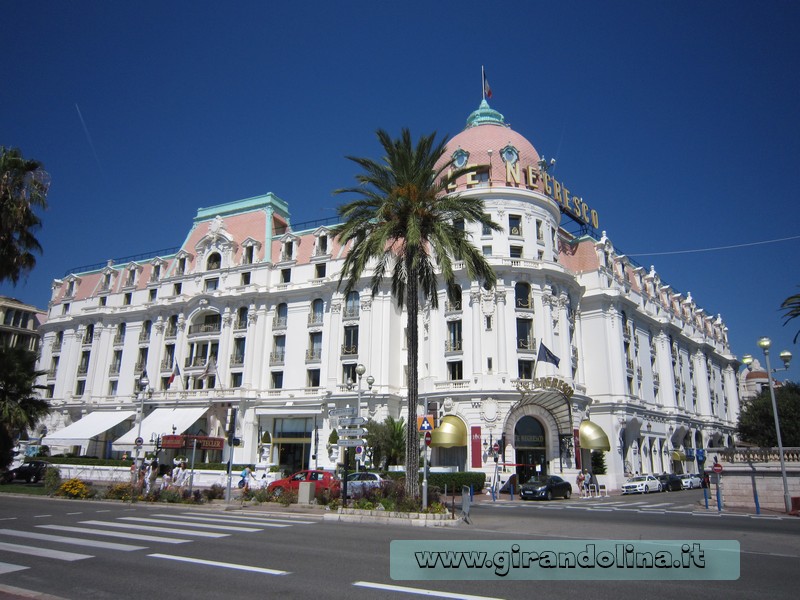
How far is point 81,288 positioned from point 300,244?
32.2 meters

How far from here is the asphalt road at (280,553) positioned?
9227 mm

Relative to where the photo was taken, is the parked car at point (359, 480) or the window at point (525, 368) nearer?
the parked car at point (359, 480)

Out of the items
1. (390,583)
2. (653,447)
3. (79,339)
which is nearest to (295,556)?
(390,583)

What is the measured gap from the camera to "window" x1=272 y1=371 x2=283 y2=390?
52469 mm

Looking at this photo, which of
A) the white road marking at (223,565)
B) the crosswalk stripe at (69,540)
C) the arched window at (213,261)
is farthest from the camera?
the arched window at (213,261)

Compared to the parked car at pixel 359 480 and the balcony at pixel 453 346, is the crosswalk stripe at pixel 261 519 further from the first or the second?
the balcony at pixel 453 346

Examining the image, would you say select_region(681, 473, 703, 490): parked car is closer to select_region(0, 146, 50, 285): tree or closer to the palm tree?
the palm tree

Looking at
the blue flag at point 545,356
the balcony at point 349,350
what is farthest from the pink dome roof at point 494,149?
the balcony at point 349,350

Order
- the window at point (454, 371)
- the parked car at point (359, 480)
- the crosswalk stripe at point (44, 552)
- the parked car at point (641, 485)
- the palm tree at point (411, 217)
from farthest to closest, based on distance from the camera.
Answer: the window at point (454, 371)
the parked car at point (641, 485)
the parked car at point (359, 480)
the palm tree at point (411, 217)
the crosswalk stripe at point (44, 552)

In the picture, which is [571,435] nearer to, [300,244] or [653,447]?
[653,447]

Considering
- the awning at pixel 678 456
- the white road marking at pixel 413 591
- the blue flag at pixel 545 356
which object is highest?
the blue flag at pixel 545 356

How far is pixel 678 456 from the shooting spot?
195 feet

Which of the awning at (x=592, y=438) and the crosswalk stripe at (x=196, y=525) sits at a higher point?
the awning at (x=592, y=438)

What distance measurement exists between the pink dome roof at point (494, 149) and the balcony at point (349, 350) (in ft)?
53.9
